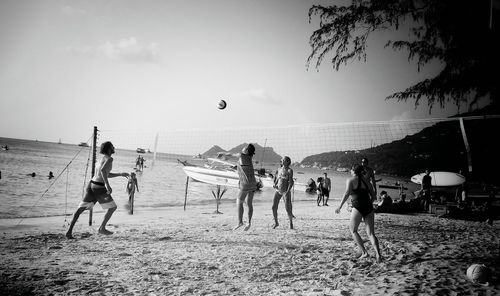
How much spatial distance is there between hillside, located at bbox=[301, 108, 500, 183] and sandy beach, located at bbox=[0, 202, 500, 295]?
75.2 inches

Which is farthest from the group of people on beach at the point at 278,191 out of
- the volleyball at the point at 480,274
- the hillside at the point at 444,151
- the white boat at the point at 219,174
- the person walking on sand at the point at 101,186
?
the white boat at the point at 219,174

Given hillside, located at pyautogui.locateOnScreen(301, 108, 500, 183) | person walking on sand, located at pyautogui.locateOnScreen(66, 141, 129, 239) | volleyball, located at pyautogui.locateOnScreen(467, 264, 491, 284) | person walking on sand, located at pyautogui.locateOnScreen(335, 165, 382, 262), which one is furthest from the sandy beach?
hillside, located at pyautogui.locateOnScreen(301, 108, 500, 183)

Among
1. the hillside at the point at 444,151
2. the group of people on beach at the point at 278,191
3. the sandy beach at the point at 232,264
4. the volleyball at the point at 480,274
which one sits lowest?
the sandy beach at the point at 232,264

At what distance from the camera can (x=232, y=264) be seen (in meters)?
4.09

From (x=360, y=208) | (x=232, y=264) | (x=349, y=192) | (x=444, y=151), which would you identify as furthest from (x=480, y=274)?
(x=444, y=151)

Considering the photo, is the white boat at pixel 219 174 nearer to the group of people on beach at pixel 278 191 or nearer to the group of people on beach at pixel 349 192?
the group of people on beach at pixel 349 192

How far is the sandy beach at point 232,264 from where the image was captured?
3.11 m

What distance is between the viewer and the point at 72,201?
1224 cm

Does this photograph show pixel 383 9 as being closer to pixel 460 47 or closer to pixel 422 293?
pixel 460 47

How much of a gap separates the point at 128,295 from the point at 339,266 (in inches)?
115

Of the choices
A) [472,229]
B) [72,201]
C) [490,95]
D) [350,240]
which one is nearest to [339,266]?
[350,240]

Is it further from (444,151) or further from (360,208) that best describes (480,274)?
(444,151)

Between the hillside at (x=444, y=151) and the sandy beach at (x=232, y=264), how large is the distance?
6.27 feet

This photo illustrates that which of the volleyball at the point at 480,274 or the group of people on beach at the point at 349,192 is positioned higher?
the group of people on beach at the point at 349,192
